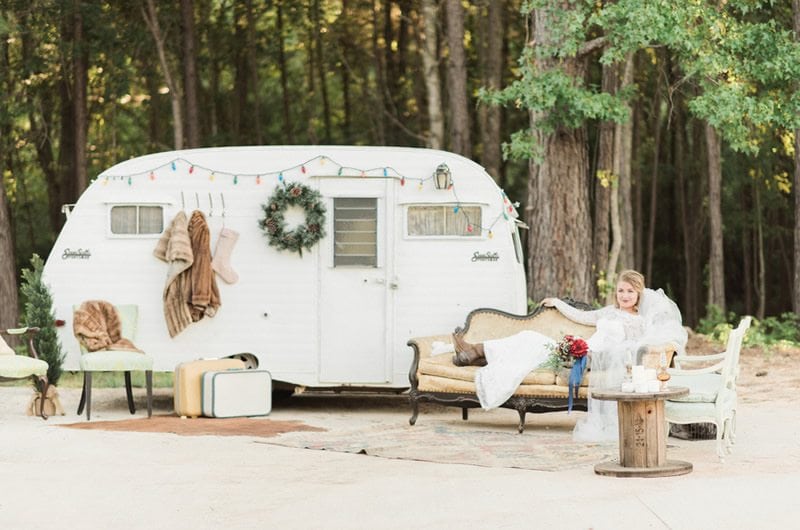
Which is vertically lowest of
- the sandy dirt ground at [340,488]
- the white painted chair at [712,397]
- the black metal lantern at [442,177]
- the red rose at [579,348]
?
the sandy dirt ground at [340,488]

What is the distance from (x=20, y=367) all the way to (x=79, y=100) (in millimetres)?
11813

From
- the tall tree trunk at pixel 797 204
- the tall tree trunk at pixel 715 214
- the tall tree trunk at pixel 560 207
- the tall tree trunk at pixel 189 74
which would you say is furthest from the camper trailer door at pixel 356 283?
the tall tree trunk at pixel 715 214

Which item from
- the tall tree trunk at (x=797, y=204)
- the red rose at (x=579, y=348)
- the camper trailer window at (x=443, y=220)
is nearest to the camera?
the red rose at (x=579, y=348)

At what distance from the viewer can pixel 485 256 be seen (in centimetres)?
1220

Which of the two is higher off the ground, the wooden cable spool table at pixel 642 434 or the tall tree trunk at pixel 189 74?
the tall tree trunk at pixel 189 74

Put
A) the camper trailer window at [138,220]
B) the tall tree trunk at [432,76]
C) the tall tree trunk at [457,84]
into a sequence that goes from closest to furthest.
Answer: the camper trailer window at [138,220] → the tall tree trunk at [457,84] → the tall tree trunk at [432,76]

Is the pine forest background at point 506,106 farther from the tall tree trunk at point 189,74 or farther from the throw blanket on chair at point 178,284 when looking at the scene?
the throw blanket on chair at point 178,284

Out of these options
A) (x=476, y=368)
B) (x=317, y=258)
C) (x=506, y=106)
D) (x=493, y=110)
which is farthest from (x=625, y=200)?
(x=476, y=368)

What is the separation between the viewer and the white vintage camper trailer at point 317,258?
40.1 feet

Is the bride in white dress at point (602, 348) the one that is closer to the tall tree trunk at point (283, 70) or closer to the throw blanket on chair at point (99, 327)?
the throw blanket on chair at point (99, 327)

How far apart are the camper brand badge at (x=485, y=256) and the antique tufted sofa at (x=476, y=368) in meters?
0.56

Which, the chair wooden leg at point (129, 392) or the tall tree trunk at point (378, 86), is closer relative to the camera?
the chair wooden leg at point (129, 392)

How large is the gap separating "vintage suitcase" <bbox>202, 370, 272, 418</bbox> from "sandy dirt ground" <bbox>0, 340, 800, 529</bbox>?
126 centimetres

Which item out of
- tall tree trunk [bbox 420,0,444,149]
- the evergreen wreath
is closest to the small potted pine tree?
the evergreen wreath
